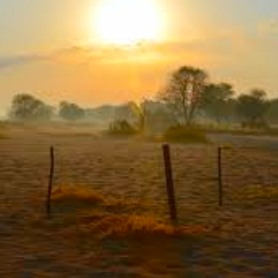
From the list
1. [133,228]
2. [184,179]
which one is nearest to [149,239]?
[133,228]

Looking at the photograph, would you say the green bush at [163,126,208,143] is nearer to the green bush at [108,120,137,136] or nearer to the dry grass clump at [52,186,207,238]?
the green bush at [108,120,137,136]

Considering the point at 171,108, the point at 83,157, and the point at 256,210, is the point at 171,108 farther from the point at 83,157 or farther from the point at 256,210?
the point at 256,210

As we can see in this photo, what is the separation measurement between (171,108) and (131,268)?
116724 millimetres

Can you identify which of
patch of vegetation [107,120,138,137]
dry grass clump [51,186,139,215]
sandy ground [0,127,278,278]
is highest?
patch of vegetation [107,120,138,137]

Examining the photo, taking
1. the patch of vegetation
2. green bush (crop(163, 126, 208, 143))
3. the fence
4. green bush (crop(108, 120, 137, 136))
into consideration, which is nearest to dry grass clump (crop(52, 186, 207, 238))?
the fence

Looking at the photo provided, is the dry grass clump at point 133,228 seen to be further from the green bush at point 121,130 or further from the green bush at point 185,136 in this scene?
the green bush at point 121,130

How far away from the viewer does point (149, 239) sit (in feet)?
48.7

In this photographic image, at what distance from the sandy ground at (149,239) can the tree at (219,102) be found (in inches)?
4153

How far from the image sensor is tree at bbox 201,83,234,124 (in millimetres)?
138188

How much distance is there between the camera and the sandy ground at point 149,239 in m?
12.7

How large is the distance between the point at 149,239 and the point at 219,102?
133 metres

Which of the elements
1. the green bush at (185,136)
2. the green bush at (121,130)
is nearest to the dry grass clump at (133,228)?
the green bush at (185,136)

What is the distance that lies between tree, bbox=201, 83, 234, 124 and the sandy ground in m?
105

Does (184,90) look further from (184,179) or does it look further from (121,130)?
(184,179)
